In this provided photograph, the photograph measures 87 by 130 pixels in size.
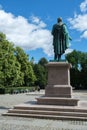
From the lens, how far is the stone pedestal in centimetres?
1594

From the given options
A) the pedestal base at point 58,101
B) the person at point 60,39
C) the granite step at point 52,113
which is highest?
the person at point 60,39

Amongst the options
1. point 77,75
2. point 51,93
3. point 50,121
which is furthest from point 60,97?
point 77,75

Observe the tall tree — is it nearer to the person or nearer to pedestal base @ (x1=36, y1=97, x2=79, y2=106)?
the person

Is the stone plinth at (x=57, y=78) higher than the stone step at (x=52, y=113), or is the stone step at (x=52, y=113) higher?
the stone plinth at (x=57, y=78)

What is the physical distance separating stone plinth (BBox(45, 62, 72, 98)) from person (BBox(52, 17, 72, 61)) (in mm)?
1166

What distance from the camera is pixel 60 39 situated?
59.4 ft

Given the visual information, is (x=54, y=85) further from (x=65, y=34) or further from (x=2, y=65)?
(x=2, y=65)

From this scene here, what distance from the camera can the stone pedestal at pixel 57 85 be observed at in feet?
52.3

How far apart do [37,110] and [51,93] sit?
7.89ft

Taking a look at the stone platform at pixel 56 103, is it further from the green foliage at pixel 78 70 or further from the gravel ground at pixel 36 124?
the green foliage at pixel 78 70

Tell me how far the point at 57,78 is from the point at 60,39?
2.80 m

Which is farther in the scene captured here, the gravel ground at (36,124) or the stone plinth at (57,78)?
the stone plinth at (57,78)

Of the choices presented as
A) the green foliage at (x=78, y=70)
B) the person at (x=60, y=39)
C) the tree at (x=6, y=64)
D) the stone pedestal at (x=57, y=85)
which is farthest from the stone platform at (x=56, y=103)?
the green foliage at (x=78, y=70)

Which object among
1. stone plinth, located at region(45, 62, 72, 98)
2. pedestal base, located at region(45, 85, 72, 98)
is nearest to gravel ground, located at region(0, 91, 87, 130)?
pedestal base, located at region(45, 85, 72, 98)
